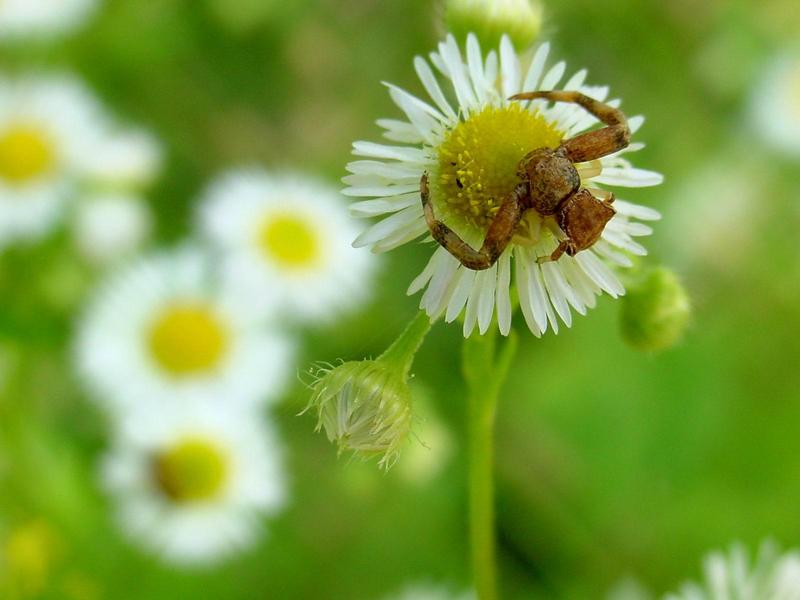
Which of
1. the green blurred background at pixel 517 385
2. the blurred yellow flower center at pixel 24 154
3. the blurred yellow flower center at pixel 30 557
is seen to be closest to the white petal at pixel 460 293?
the green blurred background at pixel 517 385

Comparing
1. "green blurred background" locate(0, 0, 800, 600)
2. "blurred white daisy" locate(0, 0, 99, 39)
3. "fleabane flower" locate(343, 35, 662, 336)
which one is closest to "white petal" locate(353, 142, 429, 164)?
"fleabane flower" locate(343, 35, 662, 336)

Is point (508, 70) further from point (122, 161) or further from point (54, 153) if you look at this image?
point (54, 153)

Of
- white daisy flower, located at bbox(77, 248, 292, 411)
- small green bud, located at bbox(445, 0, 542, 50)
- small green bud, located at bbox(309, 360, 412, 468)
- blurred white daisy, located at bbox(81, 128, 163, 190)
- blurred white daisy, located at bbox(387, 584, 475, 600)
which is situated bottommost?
small green bud, located at bbox(309, 360, 412, 468)

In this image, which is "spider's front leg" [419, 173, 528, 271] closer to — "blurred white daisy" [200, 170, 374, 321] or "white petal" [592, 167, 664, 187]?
"white petal" [592, 167, 664, 187]

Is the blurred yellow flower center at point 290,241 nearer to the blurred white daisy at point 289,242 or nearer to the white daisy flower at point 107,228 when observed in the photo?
the blurred white daisy at point 289,242

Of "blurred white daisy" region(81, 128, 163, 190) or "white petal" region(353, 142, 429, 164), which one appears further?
"blurred white daisy" region(81, 128, 163, 190)

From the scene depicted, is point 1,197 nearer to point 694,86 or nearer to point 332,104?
point 332,104

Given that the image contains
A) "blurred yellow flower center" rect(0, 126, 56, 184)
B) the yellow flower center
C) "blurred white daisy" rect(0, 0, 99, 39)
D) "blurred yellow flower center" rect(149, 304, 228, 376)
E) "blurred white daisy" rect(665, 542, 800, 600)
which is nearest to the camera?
"blurred white daisy" rect(665, 542, 800, 600)
